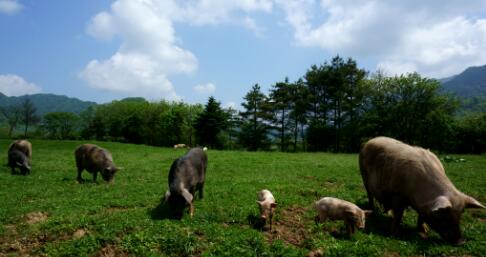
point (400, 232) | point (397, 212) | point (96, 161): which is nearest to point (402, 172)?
point (397, 212)

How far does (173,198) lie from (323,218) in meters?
4.45

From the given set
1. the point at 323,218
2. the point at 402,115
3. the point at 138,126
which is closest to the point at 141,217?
the point at 323,218

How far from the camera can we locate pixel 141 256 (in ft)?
26.1

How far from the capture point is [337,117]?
2515 inches

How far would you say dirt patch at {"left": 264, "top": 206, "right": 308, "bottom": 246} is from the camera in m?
8.90

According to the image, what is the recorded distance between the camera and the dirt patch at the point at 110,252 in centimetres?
808

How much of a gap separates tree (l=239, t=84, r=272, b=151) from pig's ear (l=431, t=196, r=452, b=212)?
60.2m

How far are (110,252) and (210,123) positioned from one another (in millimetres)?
59240

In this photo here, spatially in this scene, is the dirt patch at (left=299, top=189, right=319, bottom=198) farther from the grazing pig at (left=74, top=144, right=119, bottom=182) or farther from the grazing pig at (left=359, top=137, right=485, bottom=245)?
the grazing pig at (left=74, top=144, right=119, bottom=182)

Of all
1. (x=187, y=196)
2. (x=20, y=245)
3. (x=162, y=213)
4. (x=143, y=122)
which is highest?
(x=143, y=122)

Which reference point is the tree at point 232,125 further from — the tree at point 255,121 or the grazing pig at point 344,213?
the grazing pig at point 344,213

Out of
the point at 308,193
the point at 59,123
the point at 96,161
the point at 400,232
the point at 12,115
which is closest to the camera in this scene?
the point at 400,232

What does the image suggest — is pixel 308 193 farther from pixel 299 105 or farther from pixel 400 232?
pixel 299 105

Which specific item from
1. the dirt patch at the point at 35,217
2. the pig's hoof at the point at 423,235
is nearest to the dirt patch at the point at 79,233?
the dirt patch at the point at 35,217
